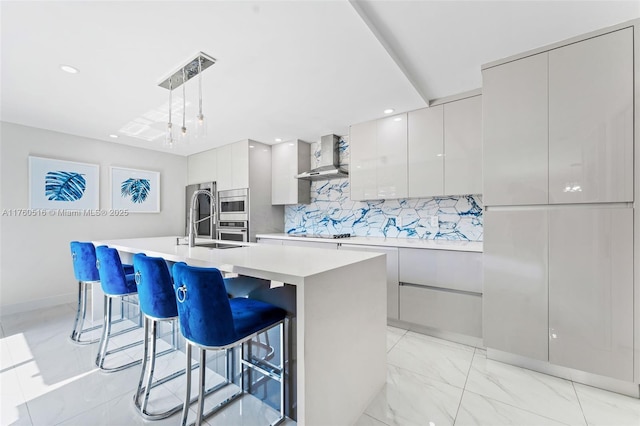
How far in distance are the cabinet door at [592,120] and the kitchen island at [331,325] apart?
4.72ft

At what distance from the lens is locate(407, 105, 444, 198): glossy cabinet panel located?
9.04 ft

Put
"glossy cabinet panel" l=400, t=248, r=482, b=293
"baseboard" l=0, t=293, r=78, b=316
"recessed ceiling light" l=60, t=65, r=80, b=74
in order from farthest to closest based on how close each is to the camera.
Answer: "baseboard" l=0, t=293, r=78, b=316, "glossy cabinet panel" l=400, t=248, r=482, b=293, "recessed ceiling light" l=60, t=65, r=80, b=74

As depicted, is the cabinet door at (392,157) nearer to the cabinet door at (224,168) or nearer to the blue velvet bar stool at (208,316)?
the blue velvet bar stool at (208,316)

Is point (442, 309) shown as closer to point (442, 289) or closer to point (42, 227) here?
point (442, 289)

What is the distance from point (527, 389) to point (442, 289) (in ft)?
2.85

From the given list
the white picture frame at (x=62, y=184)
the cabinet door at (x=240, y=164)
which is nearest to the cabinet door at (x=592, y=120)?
the cabinet door at (x=240, y=164)

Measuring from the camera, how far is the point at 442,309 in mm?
2459

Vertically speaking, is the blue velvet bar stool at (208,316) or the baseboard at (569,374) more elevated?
the blue velvet bar stool at (208,316)

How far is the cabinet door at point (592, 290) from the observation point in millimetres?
1678

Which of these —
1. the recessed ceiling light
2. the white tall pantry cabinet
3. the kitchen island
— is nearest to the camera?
the kitchen island

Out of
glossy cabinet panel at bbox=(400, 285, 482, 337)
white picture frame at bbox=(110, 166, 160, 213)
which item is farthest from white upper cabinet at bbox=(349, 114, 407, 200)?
white picture frame at bbox=(110, 166, 160, 213)

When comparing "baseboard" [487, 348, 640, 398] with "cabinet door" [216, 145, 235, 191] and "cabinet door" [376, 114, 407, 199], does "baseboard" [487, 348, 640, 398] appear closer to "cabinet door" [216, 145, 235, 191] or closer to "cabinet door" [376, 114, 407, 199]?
"cabinet door" [376, 114, 407, 199]

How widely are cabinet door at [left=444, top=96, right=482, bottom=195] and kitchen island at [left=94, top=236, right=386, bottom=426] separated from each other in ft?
4.69

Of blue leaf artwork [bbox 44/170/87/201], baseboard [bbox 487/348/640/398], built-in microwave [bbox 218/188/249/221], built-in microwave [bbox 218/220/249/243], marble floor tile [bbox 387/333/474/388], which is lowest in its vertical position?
marble floor tile [bbox 387/333/474/388]
